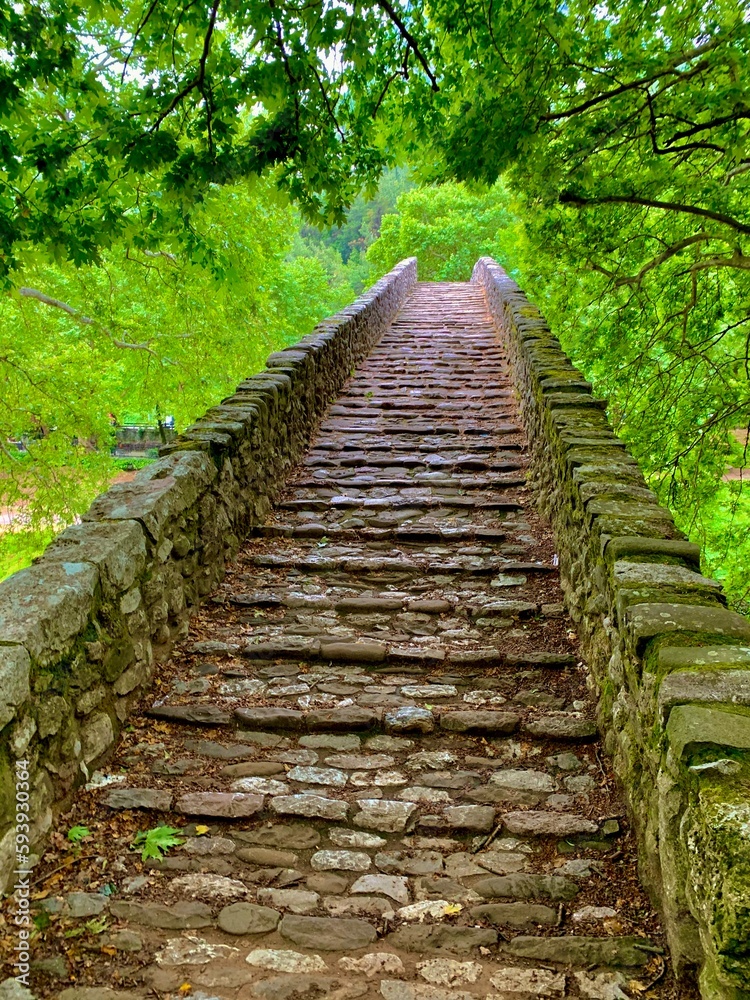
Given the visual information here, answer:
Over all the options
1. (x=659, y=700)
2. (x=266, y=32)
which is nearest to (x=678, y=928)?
(x=659, y=700)

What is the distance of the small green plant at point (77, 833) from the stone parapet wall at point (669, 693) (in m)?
1.93

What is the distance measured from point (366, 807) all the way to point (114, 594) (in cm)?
144

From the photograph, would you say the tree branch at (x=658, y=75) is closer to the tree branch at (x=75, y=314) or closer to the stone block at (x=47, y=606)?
the stone block at (x=47, y=606)

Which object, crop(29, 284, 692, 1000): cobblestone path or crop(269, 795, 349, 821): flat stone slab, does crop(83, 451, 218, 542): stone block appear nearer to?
crop(29, 284, 692, 1000): cobblestone path

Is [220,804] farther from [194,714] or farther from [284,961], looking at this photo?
[284,961]

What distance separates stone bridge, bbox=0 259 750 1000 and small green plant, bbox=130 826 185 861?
0.04ft

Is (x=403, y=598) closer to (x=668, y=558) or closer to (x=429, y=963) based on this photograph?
(x=668, y=558)

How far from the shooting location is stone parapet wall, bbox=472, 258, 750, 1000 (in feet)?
5.02

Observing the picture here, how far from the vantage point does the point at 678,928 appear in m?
1.84

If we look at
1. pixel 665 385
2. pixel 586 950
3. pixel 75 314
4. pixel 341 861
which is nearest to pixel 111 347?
pixel 75 314

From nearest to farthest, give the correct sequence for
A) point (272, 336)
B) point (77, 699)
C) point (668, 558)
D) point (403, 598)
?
point (77, 699) < point (668, 558) < point (403, 598) < point (272, 336)

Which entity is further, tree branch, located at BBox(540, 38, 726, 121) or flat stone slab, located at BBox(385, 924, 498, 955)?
tree branch, located at BBox(540, 38, 726, 121)

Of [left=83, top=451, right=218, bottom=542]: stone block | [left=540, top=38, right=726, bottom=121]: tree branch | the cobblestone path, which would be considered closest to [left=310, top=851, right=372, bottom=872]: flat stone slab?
the cobblestone path

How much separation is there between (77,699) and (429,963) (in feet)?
5.24
